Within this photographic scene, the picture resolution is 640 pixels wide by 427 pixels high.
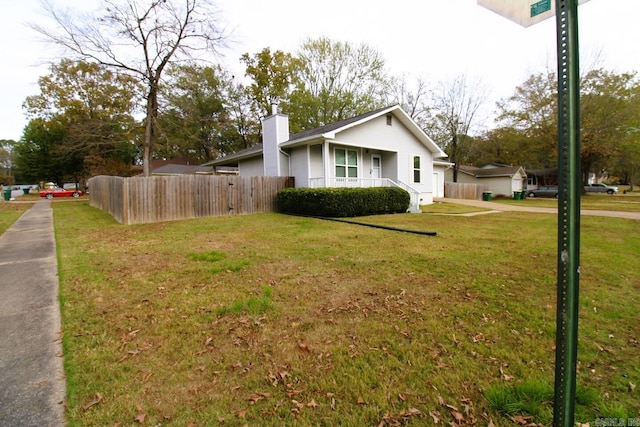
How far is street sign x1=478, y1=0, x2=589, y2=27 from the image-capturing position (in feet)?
4.26

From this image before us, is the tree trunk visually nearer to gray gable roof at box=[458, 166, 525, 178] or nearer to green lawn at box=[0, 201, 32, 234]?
green lawn at box=[0, 201, 32, 234]

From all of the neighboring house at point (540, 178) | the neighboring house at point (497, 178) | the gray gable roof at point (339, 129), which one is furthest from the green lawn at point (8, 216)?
the neighboring house at point (540, 178)

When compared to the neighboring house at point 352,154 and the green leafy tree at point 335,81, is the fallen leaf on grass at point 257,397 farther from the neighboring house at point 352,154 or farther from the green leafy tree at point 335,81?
the green leafy tree at point 335,81

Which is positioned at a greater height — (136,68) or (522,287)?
(136,68)

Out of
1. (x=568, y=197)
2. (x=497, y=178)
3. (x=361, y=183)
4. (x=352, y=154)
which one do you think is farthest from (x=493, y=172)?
(x=568, y=197)

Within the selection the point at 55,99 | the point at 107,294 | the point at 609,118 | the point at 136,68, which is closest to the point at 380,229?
the point at 107,294

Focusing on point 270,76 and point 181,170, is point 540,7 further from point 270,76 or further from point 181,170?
point 181,170

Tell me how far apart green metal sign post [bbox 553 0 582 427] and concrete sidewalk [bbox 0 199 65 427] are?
8.82 feet

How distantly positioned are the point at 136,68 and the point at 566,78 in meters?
21.9

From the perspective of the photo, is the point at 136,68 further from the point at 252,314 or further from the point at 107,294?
the point at 252,314

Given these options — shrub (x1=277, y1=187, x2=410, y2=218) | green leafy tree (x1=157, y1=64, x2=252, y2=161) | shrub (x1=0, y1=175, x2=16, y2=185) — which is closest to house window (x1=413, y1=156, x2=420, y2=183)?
shrub (x1=277, y1=187, x2=410, y2=218)

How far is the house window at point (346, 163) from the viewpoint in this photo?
47.2 ft

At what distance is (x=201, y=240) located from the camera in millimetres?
7160

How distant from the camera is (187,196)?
38.3 feet
